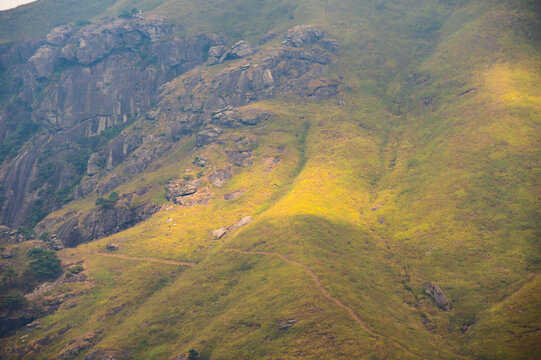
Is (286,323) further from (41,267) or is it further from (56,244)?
(56,244)

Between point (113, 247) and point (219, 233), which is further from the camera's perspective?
point (113, 247)

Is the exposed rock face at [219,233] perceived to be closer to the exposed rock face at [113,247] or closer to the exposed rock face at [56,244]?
the exposed rock face at [113,247]

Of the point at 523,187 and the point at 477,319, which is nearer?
the point at 477,319

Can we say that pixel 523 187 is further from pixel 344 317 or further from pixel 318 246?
pixel 344 317

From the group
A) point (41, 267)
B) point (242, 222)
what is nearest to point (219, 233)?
point (242, 222)

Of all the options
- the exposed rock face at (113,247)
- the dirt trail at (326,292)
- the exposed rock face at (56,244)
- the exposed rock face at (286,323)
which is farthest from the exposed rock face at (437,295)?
the exposed rock face at (56,244)

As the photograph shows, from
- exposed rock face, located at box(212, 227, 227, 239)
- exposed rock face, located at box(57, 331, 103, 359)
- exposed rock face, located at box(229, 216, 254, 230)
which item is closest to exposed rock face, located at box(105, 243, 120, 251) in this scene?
exposed rock face, located at box(212, 227, 227, 239)

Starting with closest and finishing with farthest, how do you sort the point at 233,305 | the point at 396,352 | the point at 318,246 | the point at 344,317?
the point at 396,352
the point at 344,317
the point at 233,305
the point at 318,246

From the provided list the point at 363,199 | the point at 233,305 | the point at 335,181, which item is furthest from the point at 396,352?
the point at 335,181

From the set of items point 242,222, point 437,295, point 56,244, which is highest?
point 56,244
